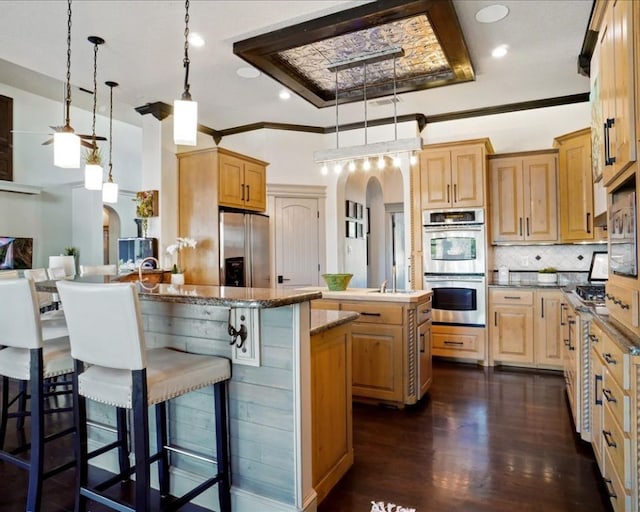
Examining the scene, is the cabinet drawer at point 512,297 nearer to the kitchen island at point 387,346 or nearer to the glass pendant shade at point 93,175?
the kitchen island at point 387,346

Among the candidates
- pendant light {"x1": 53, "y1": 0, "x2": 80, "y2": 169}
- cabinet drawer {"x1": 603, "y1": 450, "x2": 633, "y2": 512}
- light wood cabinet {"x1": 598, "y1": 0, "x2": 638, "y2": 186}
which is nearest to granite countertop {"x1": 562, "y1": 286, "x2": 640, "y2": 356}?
cabinet drawer {"x1": 603, "y1": 450, "x2": 633, "y2": 512}

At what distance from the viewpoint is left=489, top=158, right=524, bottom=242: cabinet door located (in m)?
4.69

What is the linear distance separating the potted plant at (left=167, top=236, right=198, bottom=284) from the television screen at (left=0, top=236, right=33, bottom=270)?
4.08 metres

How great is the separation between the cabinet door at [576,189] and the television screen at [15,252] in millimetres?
8324

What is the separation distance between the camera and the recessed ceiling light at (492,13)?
2900 mm

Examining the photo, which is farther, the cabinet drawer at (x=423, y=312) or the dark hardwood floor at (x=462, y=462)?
the cabinet drawer at (x=423, y=312)

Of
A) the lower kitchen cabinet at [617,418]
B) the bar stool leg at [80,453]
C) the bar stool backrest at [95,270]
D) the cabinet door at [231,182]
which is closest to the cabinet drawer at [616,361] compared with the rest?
the lower kitchen cabinet at [617,418]

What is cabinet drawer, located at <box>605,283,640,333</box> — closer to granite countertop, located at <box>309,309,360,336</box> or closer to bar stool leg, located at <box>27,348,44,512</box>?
granite countertop, located at <box>309,309,360,336</box>

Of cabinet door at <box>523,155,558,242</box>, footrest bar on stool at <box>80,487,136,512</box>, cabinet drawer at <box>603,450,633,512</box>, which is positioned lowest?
cabinet drawer at <box>603,450,633,512</box>

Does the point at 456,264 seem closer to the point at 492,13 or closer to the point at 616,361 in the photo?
the point at 492,13

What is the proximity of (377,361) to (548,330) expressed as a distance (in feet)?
7.21

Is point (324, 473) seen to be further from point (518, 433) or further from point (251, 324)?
point (518, 433)

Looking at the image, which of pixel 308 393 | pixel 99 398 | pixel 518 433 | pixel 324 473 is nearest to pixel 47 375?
pixel 99 398

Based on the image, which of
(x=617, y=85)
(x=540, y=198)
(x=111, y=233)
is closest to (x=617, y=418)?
(x=617, y=85)
